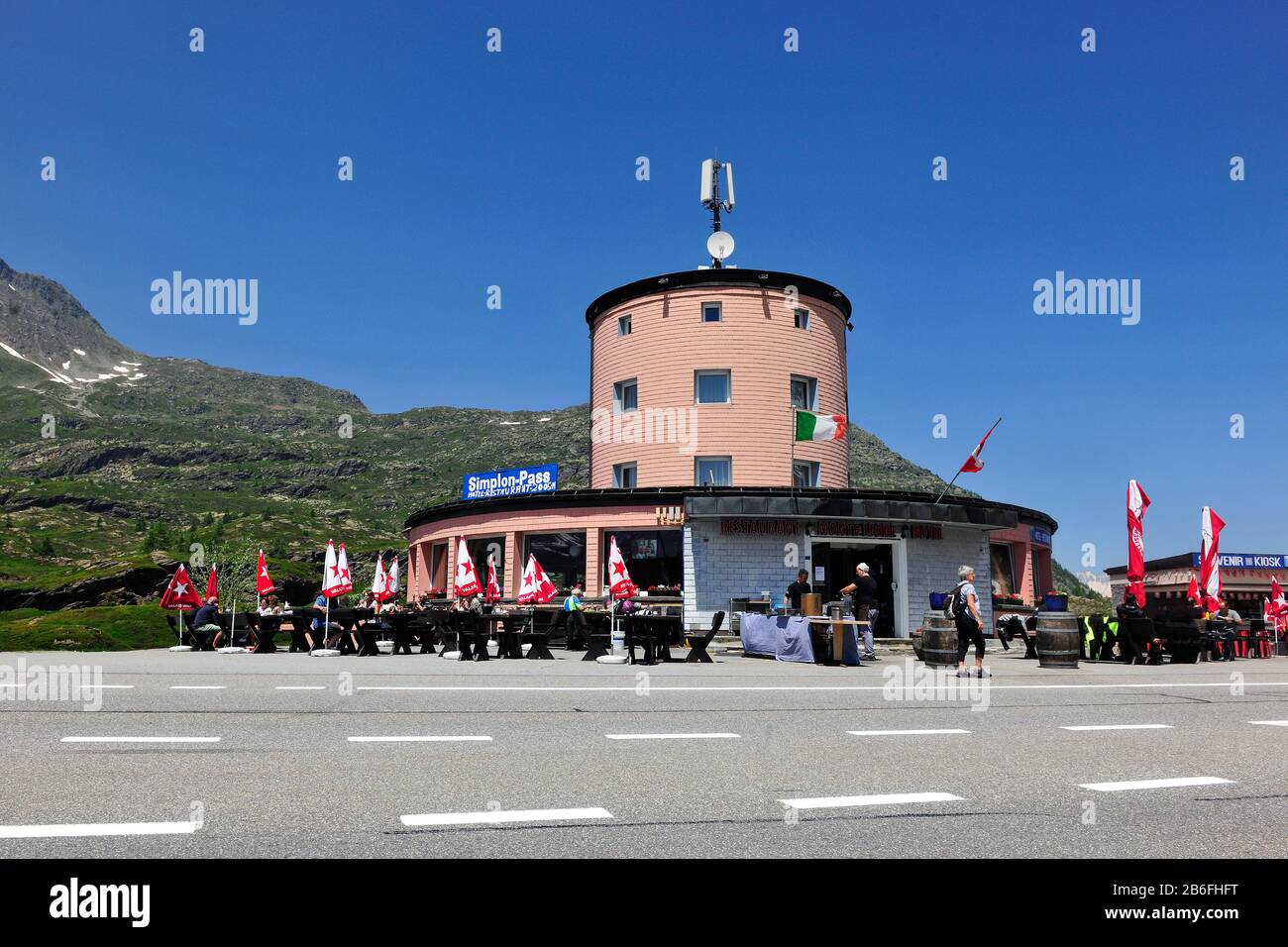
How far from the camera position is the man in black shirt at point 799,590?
22.2 meters

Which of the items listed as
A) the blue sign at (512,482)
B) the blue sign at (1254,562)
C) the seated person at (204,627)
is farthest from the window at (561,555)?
the blue sign at (1254,562)

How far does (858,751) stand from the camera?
8320 mm

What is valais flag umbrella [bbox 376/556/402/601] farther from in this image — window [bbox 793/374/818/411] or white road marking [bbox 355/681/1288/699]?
white road marking [bbox 355/681/1288/699]

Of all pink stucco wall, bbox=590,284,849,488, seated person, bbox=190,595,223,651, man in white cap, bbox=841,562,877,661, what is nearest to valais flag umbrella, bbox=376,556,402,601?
seated person, bbox=190,595,223,651

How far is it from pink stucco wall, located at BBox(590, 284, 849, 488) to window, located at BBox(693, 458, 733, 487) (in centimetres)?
24

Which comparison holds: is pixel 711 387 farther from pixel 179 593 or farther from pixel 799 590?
pixel 179 593

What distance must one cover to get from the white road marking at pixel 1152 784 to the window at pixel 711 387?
89.2 feet

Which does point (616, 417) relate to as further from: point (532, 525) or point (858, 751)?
point (858, 751)

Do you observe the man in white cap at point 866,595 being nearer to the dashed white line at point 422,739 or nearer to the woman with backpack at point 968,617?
the woman with backpack at point 968,617

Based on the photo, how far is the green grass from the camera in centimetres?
2330

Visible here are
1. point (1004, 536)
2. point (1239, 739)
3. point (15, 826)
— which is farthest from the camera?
point (1004, 536)

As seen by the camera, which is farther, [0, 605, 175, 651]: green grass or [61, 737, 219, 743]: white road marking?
[0, 605, 175, 651]: green grass

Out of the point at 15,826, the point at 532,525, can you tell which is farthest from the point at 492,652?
the point at 15,826
